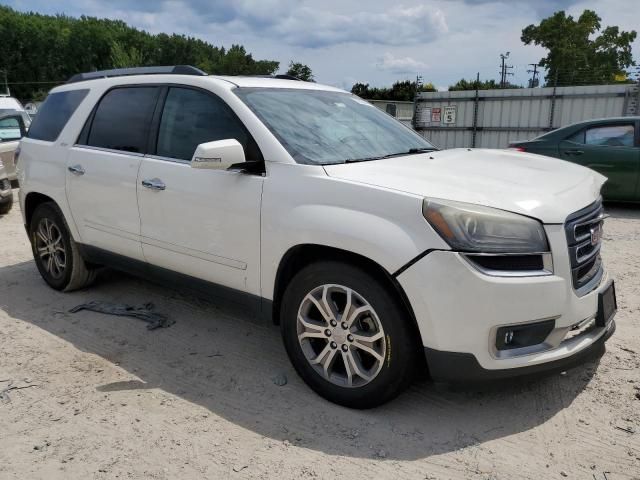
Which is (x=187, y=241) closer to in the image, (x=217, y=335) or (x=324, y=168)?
(x=217, y=335)

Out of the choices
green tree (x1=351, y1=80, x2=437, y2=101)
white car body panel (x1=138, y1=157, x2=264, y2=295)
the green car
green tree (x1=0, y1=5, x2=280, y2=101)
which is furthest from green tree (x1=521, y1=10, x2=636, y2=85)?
white car body panel (x1=138, y1=157, x2=264, y2=295)

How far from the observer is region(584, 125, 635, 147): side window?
8396 mm

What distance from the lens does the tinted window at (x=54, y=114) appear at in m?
4.63

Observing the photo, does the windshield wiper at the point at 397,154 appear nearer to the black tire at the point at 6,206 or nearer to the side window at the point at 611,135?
the side window at the point at 611,135

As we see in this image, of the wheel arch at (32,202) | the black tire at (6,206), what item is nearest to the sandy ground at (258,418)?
the wheel arch at (32,202)

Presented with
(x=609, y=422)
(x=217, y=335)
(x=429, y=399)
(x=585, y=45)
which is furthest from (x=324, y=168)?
(x=585, y=45)

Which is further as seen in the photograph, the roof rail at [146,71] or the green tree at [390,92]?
the green tree at [390,92]

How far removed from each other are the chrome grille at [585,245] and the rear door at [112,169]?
278 cm

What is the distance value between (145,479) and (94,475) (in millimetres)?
247

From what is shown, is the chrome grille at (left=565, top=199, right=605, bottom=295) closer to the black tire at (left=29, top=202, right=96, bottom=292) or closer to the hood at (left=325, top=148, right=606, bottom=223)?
the hood at (left=325, top=148, right=606, bottom=223)

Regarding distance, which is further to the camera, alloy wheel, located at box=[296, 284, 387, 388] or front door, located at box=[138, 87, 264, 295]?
front door, located at box=[138, 87, 264, 295]

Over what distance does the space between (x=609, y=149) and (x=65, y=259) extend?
7.74 metres

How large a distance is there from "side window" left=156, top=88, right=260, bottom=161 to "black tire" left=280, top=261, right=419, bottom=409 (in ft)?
2.70

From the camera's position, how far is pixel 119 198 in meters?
3.99
